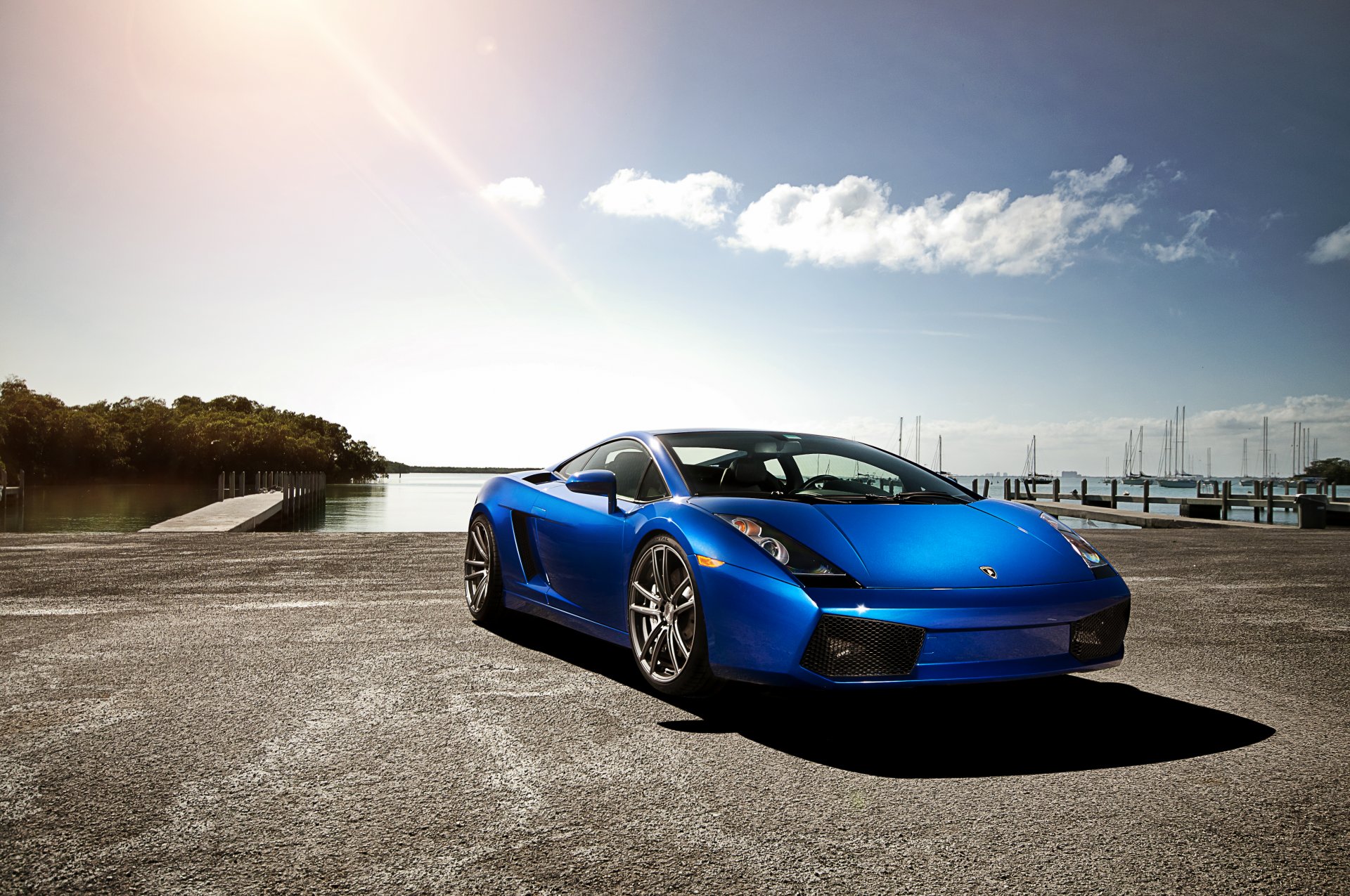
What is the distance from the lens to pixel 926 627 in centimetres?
361

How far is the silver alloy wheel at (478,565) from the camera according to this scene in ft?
21.2

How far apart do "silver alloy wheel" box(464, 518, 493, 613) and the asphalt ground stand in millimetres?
315

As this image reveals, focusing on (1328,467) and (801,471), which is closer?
(801,471)

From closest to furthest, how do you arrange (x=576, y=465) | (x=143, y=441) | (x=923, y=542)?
(x=923, y=542), (x=576, y=465), (x=143, y=441)

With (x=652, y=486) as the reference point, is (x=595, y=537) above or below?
below

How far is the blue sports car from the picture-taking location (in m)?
3.64

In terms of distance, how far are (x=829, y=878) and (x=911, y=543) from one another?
1.81 metres

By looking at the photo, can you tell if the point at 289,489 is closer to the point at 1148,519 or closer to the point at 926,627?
the point at 1148,519

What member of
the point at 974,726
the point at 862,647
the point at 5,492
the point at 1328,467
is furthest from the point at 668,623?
the point at 1328,467

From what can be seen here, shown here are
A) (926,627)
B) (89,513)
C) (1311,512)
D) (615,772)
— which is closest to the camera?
(615,772)

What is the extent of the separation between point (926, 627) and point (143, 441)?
14456 centimetres

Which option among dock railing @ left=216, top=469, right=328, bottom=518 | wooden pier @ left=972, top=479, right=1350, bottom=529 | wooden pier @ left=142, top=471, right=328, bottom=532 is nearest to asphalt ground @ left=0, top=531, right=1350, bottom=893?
wooden pier @ left=142, top=471, right=328, bottom=532

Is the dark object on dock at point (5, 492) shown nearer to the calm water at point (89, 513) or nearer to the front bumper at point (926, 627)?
the calm water at point (89, 513)

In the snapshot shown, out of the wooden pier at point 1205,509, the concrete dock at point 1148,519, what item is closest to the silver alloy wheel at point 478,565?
the wooden pier at point 1205,509
